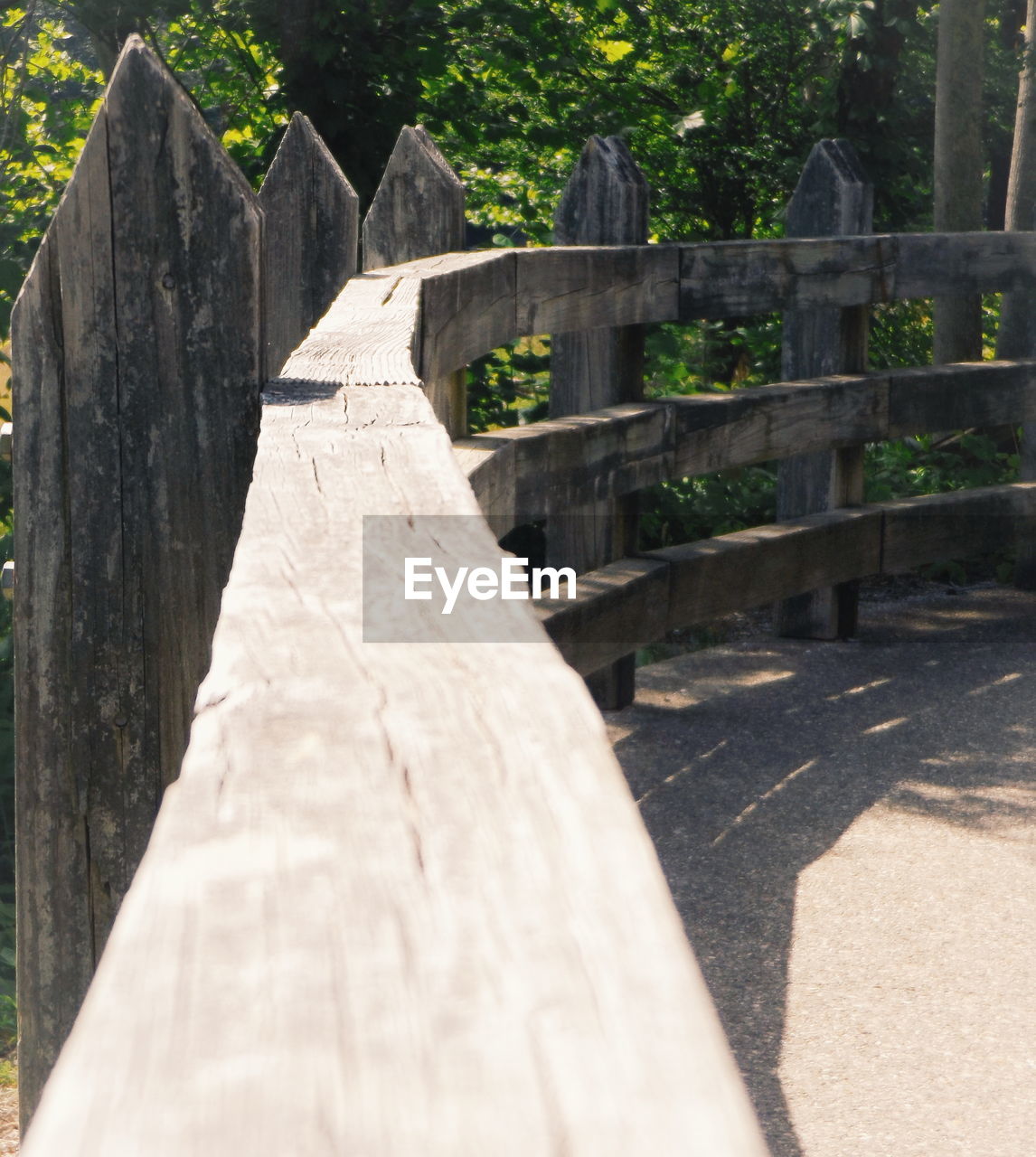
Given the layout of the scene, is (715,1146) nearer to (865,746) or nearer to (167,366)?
(167,366)

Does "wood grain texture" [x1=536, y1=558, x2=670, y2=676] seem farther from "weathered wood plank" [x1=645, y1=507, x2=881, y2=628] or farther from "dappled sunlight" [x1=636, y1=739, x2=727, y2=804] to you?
"dappled sunlight" [x1=636, y1=739, x2=727, y2=804]

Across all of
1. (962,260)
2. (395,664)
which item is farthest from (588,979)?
(962,260)

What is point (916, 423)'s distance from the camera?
17.2 ft

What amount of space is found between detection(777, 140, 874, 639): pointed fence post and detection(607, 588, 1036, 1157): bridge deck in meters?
0.51

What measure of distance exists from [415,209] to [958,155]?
5.72m

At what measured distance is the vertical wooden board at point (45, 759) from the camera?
82.7 inches

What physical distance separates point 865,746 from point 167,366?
2.84 metres

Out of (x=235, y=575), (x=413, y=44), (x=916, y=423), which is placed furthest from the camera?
(x=413, y=44)

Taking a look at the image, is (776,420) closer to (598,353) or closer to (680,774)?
(598,353)

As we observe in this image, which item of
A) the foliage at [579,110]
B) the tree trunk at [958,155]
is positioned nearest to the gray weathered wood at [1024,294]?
the tree trunk at [958,155]

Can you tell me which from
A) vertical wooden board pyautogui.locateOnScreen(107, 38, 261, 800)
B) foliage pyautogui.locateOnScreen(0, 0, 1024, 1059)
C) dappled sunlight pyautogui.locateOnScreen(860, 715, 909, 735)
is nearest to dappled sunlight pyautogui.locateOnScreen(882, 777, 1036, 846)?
dappled sunlight pyautogui.locateOnScreen(860, 715, 909, 735)

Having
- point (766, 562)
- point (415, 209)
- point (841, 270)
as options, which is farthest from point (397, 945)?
point (841, 270)

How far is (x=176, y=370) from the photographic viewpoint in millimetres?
2074

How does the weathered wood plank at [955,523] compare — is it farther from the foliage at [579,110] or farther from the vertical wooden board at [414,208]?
the vertical wooden board at [414,208]
